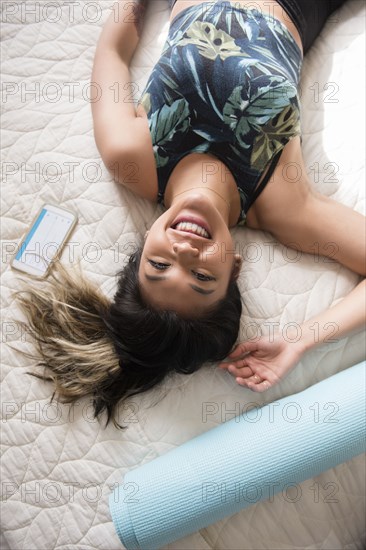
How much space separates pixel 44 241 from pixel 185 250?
0.44 metres

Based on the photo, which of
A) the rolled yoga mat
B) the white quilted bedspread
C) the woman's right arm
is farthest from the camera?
the woman's right arm

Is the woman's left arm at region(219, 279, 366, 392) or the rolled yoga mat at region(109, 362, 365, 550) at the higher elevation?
the woman's left arm at region(219, 279, 366, 392)

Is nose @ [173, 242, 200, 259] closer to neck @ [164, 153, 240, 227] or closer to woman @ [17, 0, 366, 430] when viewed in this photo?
woman @ [17, 0, 366, 430]

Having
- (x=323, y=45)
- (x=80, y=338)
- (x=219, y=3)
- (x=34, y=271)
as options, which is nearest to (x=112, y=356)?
(x=80, y=338)

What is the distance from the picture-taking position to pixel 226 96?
1.13 metres

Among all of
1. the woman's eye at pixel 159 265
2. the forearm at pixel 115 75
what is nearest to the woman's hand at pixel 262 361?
the woman's eye at pixel 159 265

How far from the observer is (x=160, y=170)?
119cm

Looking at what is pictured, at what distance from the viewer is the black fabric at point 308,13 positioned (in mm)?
1273

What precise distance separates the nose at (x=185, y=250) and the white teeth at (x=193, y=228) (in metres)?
0.06

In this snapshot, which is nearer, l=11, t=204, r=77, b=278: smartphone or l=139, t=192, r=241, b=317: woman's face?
l=139, t=192, r=241, b=317: woman's face

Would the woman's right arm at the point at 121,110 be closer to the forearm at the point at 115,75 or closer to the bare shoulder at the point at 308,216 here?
the forearm at the point at 115,75

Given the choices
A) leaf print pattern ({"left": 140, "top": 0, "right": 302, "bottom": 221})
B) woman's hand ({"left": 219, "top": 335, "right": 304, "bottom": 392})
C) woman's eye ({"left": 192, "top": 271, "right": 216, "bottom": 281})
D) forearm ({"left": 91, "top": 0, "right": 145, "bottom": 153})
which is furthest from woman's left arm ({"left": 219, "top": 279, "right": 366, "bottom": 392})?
forearm ({"left": 91, "top": 0, "right": 145, "bottom": 153})

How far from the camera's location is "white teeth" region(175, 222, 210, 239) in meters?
1.02

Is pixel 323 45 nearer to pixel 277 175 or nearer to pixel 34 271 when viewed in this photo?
pixel 277 175
